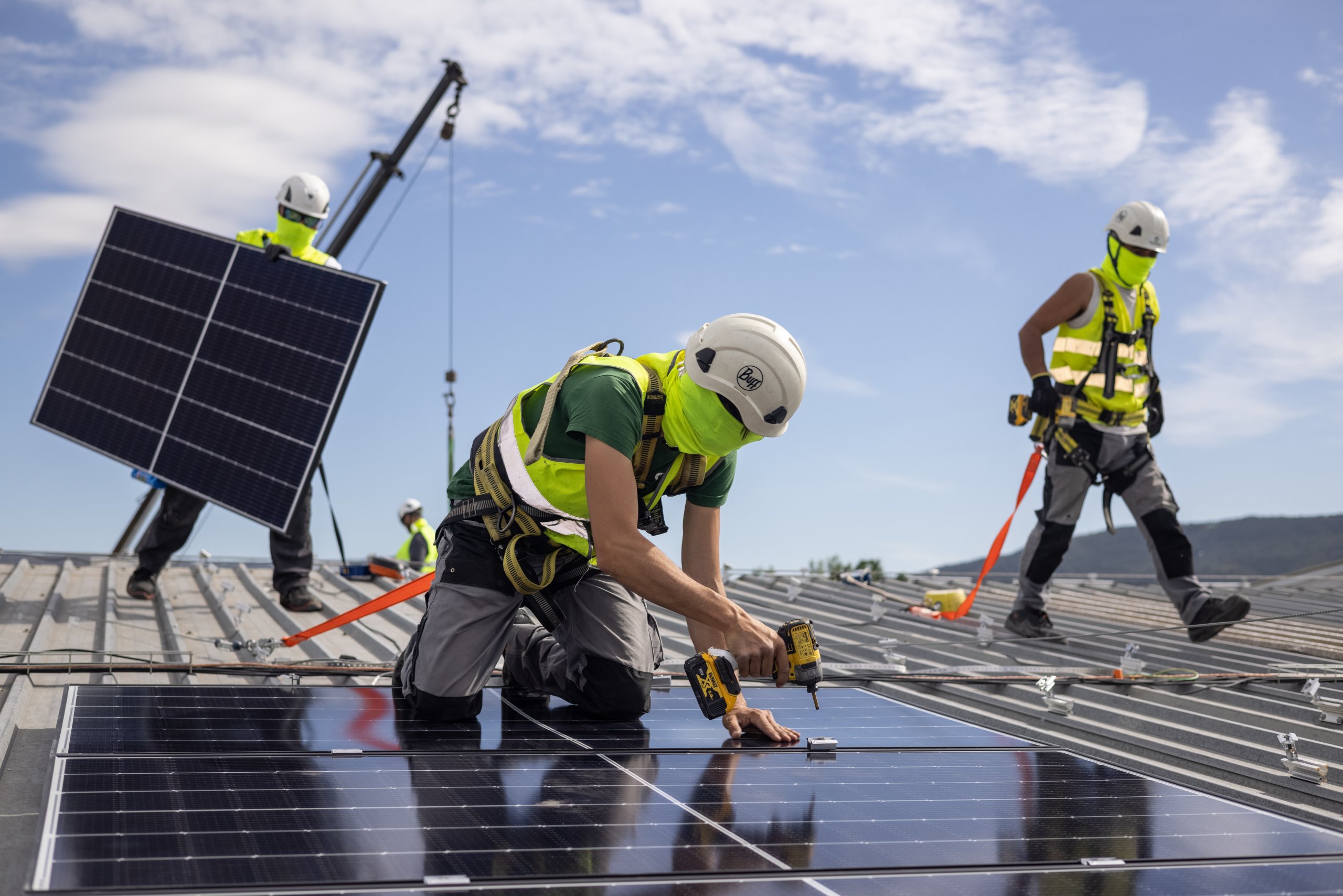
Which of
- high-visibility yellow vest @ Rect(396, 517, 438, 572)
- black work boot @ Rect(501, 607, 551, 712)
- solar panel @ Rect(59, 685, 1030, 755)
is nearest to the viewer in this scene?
solar panel @ Rect(59, 685, 1030, 755)

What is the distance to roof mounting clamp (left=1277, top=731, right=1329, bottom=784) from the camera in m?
4.16

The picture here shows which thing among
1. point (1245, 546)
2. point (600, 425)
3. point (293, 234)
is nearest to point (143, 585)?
point (293, 234)

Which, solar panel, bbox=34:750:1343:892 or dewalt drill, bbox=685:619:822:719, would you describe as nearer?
solar panel, bbox=34:750:1343:892

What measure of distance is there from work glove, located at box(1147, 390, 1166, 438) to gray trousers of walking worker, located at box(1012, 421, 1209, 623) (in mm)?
359

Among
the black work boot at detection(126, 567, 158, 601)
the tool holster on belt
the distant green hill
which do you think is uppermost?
the distant green hill

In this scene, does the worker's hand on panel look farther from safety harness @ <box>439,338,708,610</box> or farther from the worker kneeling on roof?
safety harness @ <box>439,338,708,610</box>

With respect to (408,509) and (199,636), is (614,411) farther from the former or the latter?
(408,509)

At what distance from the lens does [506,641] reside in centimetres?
516

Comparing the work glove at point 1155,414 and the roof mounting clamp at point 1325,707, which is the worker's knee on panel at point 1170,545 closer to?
Answer: the work glove at point 1155,414

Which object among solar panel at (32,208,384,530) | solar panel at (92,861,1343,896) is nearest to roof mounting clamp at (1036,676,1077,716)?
solar panel at (92,861,1343,896)

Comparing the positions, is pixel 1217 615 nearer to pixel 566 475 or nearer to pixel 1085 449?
pixel 1085 449

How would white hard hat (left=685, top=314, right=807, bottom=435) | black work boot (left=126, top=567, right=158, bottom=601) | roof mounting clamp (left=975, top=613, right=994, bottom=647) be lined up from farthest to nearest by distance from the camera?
black work boot (left=126, top=567, right=158, bottom=601), roof mounting clamp (left=975, top=613, right=994, bottom=647), white hard hat (left=685, top=314, right=807, bottom=435)

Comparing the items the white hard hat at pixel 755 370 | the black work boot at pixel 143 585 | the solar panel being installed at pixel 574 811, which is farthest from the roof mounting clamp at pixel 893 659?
the black work boot at pixel 143 585

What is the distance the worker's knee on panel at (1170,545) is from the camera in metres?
8.19
